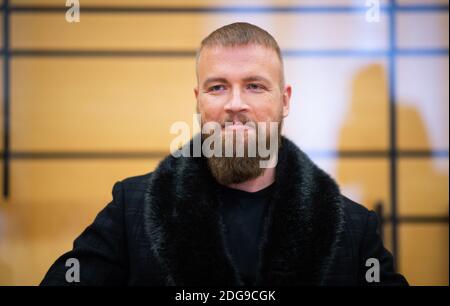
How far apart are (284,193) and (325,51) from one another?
149cm

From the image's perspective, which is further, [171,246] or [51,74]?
[51,74]

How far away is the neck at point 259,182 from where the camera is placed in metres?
1.99

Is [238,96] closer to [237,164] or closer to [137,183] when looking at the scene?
[237,164]

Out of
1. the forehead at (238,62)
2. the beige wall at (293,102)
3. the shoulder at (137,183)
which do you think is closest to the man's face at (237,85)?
the forehead at (238,62)

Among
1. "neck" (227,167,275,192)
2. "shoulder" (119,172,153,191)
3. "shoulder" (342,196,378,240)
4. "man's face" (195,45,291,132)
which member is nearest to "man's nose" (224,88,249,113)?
"man's face" (195,45,291,132)

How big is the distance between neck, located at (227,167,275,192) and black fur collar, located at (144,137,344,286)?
0.05 meters

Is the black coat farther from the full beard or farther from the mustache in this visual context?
the mustache

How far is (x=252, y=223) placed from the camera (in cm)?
193

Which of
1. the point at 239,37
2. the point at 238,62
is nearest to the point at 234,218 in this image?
the point at 238,62

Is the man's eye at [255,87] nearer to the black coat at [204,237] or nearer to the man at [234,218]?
the man at [234,218]

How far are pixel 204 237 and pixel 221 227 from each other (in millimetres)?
74
